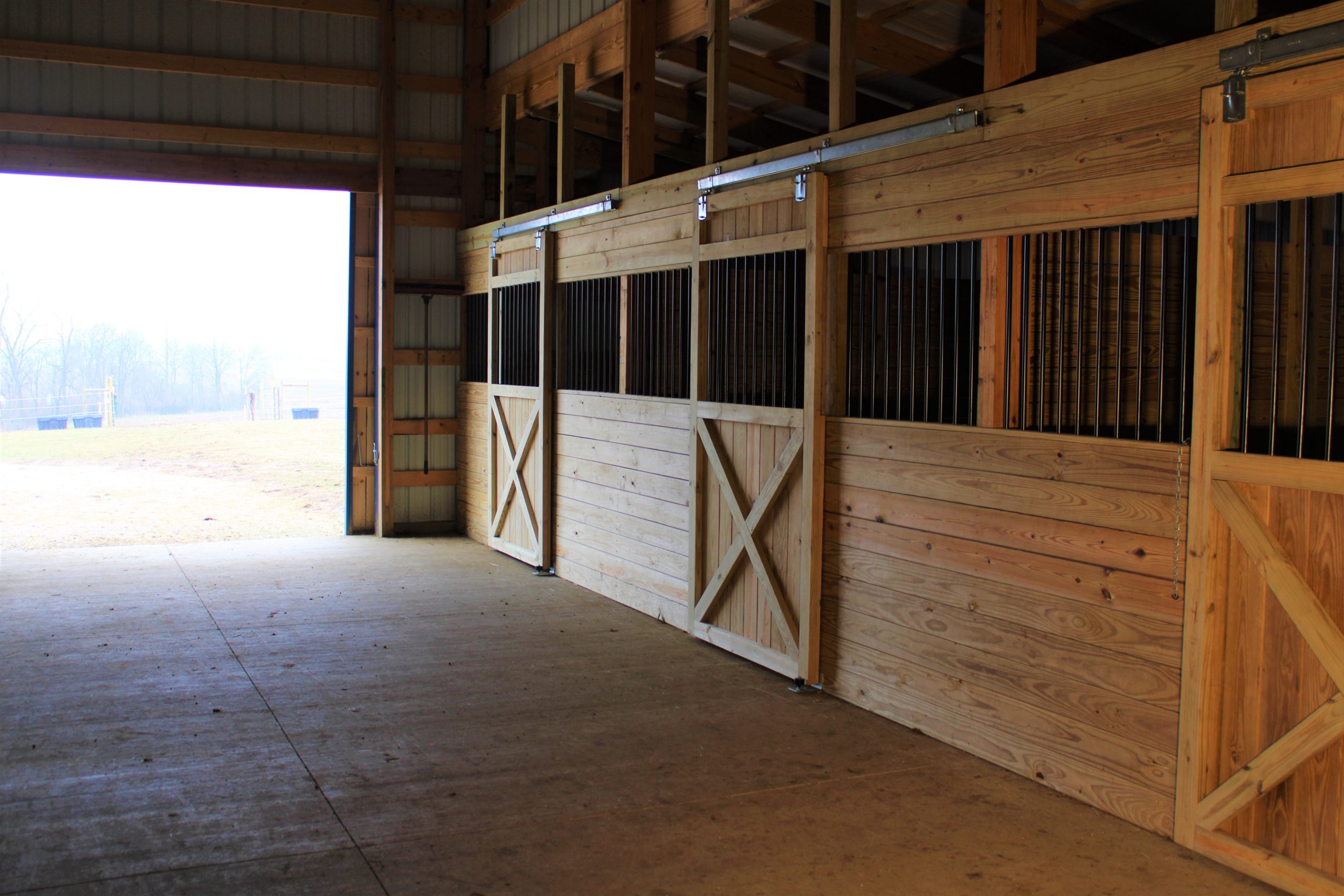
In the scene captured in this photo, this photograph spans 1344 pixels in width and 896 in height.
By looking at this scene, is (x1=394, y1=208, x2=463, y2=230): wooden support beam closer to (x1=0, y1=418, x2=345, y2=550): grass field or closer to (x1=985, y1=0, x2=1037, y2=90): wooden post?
(x1=0, y1=418, x2=345, y2=550): grass field

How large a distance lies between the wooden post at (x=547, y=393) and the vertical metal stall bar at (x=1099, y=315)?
12.7ft

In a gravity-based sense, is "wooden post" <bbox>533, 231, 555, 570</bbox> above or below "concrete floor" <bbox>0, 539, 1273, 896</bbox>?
above

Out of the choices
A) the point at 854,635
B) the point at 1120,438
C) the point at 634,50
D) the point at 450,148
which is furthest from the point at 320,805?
the point at 450,148

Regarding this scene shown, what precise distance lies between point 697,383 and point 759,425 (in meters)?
0.52

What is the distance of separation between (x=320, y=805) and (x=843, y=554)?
6.75 ft

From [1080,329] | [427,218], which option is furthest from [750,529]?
[427,218]

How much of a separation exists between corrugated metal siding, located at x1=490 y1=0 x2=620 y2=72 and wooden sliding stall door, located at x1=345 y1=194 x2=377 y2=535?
1.47m

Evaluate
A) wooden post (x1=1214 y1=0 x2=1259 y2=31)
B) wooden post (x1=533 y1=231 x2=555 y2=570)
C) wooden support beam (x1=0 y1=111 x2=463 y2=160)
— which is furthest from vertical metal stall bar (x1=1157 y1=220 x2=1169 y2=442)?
wooden support beam (x1=0 y1=111 x2=463 y2=160)

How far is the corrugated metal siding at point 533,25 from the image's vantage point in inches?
255

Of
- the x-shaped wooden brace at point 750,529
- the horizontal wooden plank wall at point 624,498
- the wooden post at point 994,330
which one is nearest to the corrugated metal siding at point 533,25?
the horizontal wooden plank wall at point 624,498

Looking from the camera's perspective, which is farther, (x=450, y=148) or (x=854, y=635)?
(x=450, y=148)

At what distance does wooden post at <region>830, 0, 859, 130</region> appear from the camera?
160 inches

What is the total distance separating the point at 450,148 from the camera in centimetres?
813

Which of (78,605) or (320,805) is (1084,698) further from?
(78,605)
